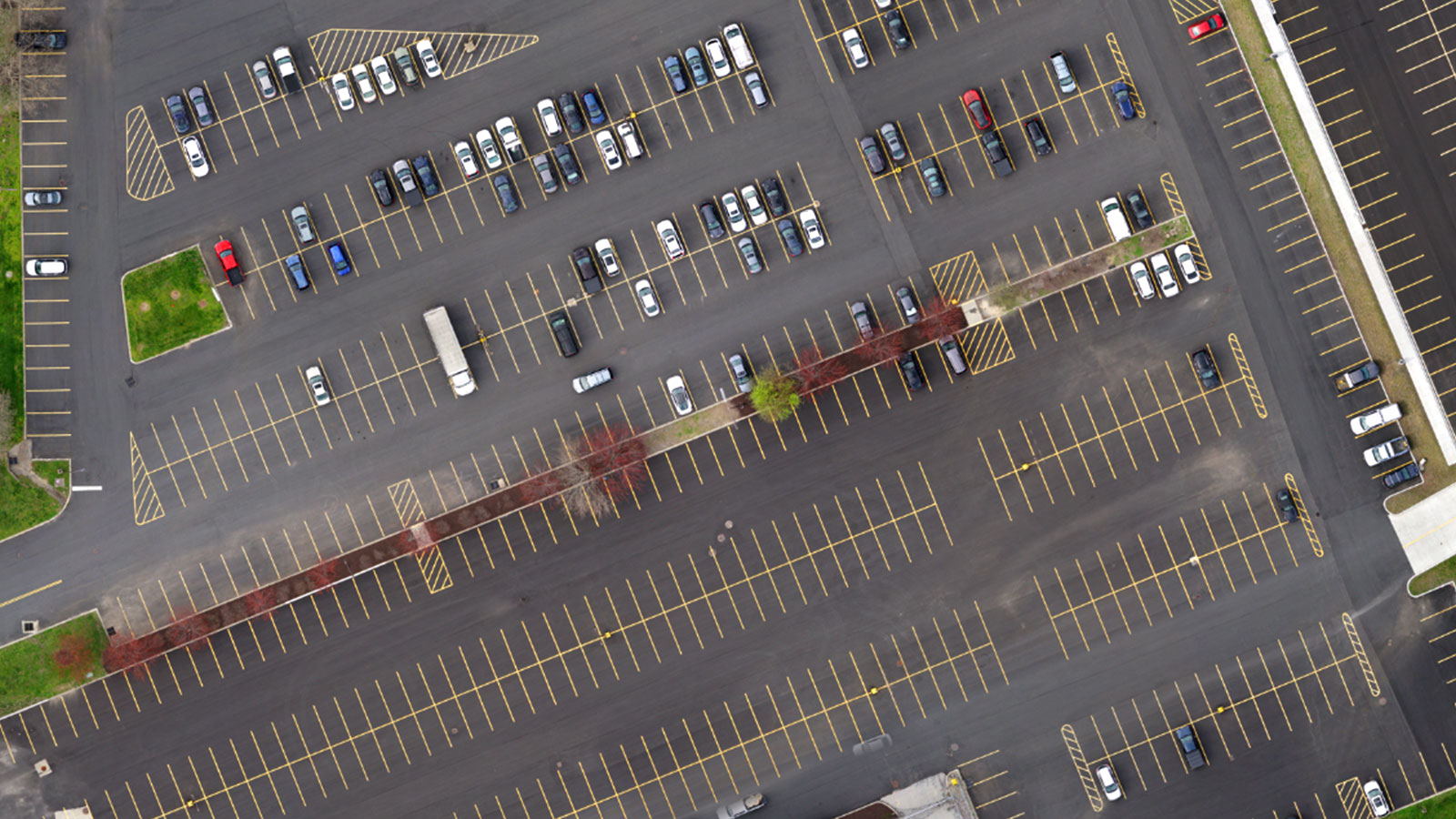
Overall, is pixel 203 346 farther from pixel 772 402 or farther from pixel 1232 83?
pixel 1232 83

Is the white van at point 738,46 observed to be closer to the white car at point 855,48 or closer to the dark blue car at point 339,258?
the white car at point 855,48

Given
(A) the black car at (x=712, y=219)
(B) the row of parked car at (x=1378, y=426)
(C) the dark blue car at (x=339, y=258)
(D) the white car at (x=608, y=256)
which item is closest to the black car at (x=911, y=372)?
(A) the black car at (x=712, y=219)

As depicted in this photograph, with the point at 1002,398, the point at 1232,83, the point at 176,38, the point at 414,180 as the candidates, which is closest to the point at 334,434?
the point at 414,180

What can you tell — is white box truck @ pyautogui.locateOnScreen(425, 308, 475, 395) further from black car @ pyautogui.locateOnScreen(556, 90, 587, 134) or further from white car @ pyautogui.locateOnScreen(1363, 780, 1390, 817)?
white car @ pyautogui.locateOnScreen(1363, 780, 1390, 817)

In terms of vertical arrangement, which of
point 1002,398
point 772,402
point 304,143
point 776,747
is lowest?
point 776,747

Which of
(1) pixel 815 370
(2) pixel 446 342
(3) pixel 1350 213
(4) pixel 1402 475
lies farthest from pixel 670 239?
(4) pixel 1402 475

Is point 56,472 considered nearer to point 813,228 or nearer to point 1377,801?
point 813,228
